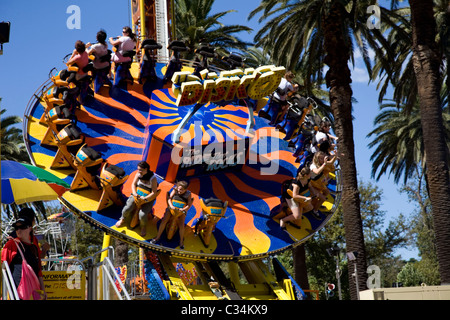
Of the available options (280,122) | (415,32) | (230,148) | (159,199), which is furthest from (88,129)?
(415,32)

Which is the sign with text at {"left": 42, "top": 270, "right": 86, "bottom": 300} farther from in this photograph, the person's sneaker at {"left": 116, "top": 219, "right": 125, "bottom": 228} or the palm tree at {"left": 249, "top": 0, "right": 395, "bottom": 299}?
the palm tree at {"left": 249, "top": 0, "right": 395, "bottom": 299}

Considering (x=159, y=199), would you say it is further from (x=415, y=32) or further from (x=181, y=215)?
(x=415, y=32)

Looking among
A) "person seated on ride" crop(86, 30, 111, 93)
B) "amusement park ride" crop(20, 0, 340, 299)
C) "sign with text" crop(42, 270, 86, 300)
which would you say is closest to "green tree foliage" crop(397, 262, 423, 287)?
"amusement park ride" crop(20, 0, 340, 299)

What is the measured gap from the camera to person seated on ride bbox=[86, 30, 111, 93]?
18.3 meters

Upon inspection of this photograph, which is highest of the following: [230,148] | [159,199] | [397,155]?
[397,155]

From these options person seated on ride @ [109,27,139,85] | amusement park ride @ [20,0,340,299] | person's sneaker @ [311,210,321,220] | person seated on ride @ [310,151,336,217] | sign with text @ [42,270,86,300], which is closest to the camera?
sign with text @ [42,270,86,300]

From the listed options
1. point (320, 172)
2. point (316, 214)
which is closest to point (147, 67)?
point (320, 172)

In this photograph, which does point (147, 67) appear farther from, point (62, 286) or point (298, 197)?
point (62, 286)

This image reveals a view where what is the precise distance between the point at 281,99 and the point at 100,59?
5.67m

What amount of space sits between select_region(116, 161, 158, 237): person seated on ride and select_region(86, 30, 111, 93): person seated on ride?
5.35 meters

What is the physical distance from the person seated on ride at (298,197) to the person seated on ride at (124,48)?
6.72m

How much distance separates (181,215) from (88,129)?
4.42m

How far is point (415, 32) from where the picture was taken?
65.0 feet

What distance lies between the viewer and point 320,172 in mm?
16938
